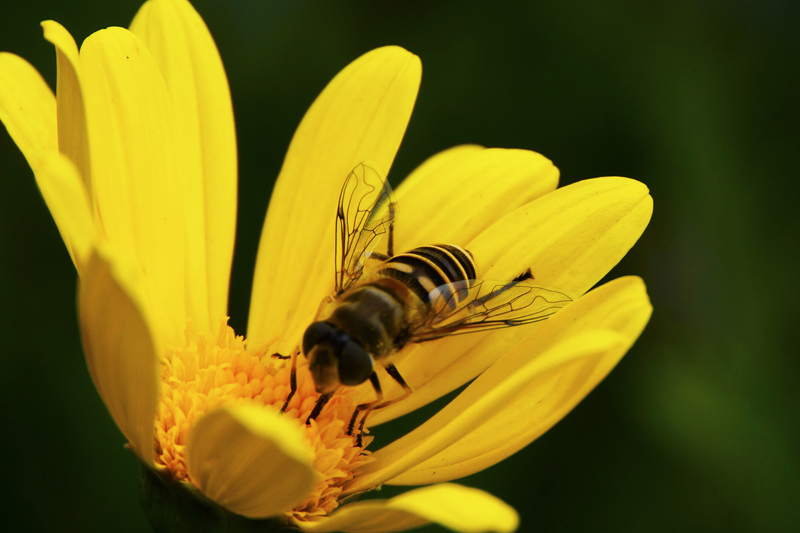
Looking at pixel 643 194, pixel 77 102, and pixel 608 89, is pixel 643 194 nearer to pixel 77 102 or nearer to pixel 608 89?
pixel 608 89

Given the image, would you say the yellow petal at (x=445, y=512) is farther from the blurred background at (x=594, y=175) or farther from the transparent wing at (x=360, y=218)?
the blurred background at (x=594, y=175)

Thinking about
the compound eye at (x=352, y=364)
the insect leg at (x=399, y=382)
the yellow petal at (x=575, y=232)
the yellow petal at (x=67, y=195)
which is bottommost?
the insect leg at (x=399, y=382)

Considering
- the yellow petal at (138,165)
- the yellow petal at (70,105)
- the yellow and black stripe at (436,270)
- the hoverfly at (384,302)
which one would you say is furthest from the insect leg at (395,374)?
the yellow petal at (70,105)

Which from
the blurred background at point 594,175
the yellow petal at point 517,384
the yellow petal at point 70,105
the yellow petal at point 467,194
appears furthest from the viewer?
the blurred background at point 594,175

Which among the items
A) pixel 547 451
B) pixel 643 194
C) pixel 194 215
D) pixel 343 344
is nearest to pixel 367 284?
pixel 343 344

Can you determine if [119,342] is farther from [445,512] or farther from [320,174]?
[320,174]

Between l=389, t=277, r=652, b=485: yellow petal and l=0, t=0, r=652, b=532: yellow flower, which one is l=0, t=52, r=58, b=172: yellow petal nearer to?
l=0, t=0, r=652, b=532: yellow flower
